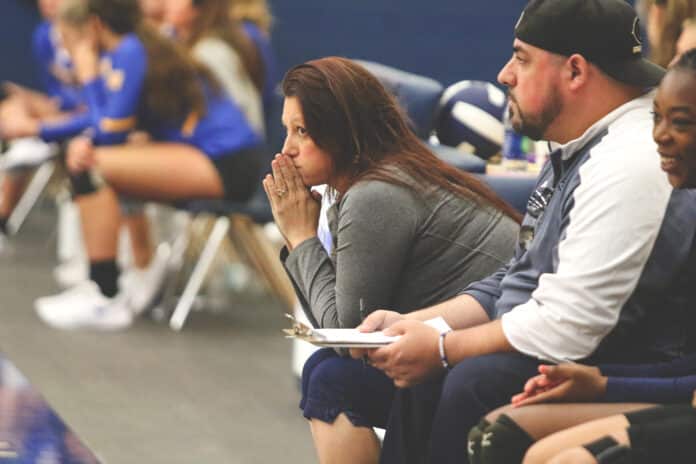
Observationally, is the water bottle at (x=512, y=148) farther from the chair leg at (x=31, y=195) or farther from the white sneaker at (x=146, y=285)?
the chair leg at (x=31, y=195)

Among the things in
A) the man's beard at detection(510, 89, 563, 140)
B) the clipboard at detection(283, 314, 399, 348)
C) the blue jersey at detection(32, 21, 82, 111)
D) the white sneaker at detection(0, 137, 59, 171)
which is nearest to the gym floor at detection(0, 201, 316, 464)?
the white sneaker at detection(0, 137, 59, 171)

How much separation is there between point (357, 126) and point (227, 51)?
10.5ft

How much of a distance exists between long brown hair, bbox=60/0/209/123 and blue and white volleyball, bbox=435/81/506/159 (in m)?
2.11

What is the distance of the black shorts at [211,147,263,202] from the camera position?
5.98 meters

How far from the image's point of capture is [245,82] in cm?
612

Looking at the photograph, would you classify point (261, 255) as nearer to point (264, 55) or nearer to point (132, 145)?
point (132, 145)

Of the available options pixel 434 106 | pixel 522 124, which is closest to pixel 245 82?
pixel 434 106

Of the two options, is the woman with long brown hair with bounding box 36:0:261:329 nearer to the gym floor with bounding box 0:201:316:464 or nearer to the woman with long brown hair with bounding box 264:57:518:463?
the gym floor with bounding box 0:201:316:464

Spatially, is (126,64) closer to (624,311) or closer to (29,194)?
(29,194)

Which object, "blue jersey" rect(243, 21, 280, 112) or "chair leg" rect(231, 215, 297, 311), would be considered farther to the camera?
"blue jersey" rect(243, 21, 280, 112)

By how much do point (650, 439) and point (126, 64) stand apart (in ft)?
13.6

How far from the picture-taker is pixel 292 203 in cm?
299

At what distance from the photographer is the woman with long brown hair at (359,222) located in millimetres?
2857

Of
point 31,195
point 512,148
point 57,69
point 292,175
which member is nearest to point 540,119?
point 292,175
